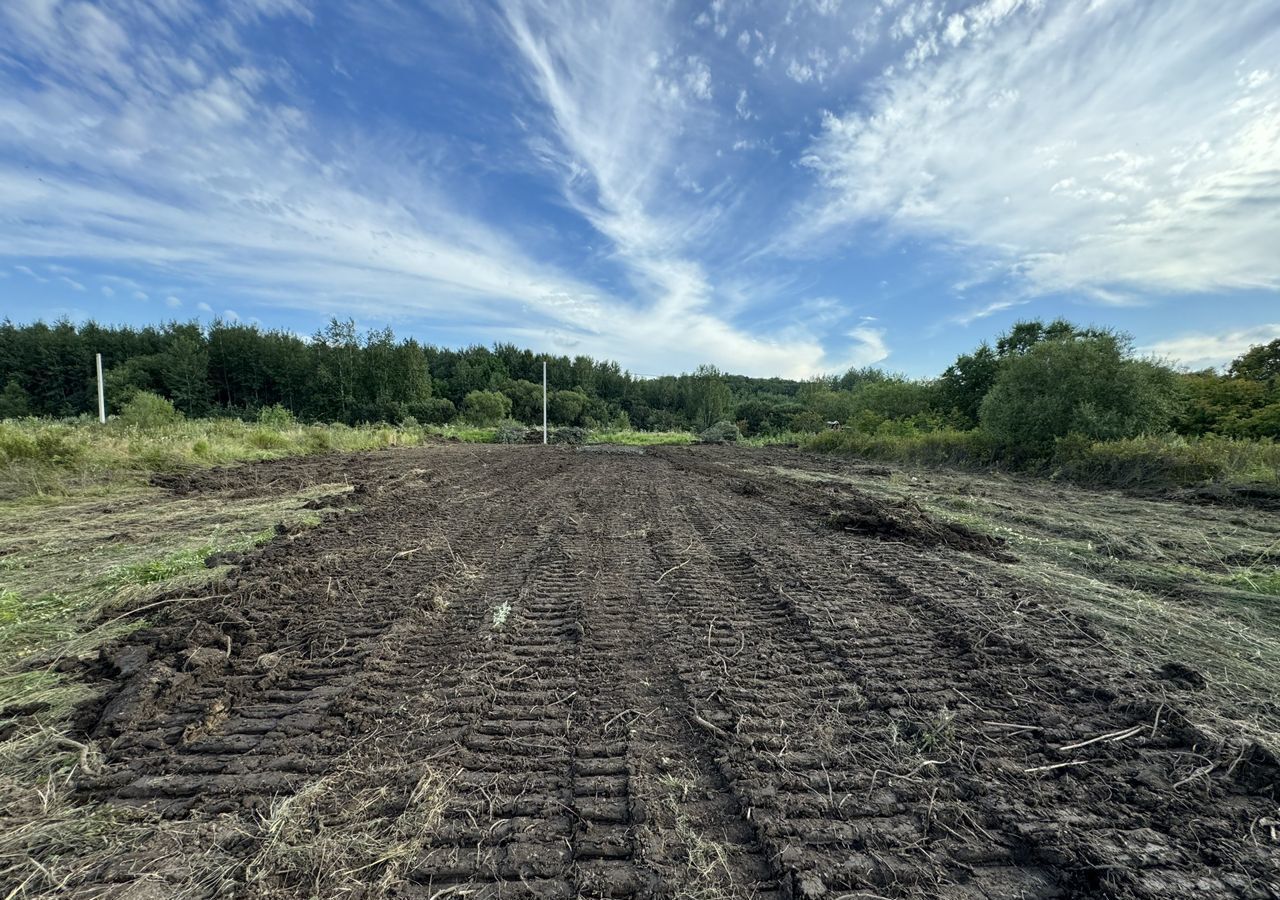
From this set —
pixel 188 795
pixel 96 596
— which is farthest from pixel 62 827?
pixel 96 596

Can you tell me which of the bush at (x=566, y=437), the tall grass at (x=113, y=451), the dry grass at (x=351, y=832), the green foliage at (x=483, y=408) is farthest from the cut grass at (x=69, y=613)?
the green foliage at (x=483, y=408)

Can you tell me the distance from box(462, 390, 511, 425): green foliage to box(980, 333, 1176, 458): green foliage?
34.0 metres

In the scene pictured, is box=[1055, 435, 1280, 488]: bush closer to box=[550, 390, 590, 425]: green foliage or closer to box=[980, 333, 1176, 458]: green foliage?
box=[980, 333, 1176, 458]: green foliage

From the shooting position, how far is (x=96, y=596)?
387cm

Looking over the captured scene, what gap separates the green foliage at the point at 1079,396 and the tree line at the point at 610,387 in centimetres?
4

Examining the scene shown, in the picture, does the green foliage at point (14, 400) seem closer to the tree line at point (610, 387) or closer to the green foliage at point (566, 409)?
the tree line at point (610, 387)

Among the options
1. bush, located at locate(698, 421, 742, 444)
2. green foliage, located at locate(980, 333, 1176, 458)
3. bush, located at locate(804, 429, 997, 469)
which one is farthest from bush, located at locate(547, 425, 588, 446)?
green foliage, located at locate(980, 333, 1176, 458)

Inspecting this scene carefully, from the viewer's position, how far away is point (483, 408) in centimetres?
4075

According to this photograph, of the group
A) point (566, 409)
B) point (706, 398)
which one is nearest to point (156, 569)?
point (566, 409)

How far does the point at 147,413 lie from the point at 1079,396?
3050 centimetres

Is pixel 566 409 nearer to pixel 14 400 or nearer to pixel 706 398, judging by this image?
pixel 706 398

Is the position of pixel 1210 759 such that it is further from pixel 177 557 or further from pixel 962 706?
pixel 177 557

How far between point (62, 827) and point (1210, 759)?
470 cm

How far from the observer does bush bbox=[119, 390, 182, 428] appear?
55.1 feet
